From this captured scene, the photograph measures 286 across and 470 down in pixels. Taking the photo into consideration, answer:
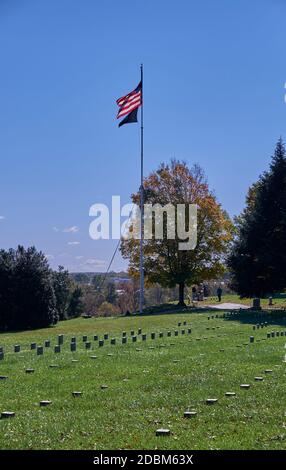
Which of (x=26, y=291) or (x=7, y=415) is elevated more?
(x=26, y=291)

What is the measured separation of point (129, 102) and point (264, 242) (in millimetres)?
12149

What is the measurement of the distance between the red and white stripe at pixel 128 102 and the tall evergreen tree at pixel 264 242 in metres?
9.07

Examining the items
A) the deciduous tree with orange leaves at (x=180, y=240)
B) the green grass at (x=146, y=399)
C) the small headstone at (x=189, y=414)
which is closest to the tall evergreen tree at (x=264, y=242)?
the deciduous tree with orange leaves at (x=180, y=240)

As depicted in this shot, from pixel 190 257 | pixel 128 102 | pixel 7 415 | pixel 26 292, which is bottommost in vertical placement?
pixel 7 415

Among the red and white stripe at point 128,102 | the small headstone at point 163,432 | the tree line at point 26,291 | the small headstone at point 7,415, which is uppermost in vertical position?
the red and white stripe at point 128,102

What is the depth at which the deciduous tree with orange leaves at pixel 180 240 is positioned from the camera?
Result: 45.9 meters

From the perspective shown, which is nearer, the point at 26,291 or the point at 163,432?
the point at 163,432

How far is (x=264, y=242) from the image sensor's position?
35.8m

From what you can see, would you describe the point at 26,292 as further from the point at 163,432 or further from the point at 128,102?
the point at 163,432

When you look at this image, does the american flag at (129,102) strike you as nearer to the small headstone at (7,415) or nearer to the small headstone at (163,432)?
the small headstone at (7,415)

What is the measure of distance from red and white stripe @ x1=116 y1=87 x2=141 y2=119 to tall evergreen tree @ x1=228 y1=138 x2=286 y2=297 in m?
9.07

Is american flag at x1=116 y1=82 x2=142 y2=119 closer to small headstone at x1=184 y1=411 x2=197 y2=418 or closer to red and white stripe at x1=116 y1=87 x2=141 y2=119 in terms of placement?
red and white stripe at x1=116 y1=87 x2=141 y2=119

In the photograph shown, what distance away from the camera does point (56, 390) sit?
9766mm

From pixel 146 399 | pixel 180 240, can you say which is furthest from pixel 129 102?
pixel 146 399
